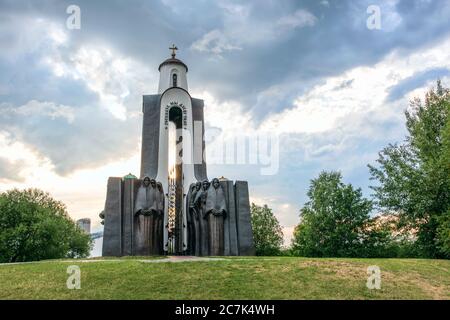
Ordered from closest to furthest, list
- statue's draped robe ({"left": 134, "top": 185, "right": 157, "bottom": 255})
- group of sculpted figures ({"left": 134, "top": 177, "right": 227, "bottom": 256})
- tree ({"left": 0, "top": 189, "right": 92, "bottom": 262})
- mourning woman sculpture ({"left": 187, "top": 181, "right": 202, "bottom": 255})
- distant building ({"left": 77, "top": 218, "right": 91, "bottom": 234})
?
statue's draped robe ({"left": 134, "top": 185, "right": 157, "bottom": 255}), group of sculpted figures ({"left": 134, "top": 177, "right": 227, "bottom": 256}), mourning woman sculpture ({"left": 187, "top": 181, "right": 202, "bottom": 255}), tree ({"left": 0, "top": 189, "right": 92, "bottom": 262}), distant building ({"left": 77, "top": 218, "right": 91, "bottom": 234})

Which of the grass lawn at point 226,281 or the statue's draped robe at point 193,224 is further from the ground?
the statue's draped robe at point 193,224

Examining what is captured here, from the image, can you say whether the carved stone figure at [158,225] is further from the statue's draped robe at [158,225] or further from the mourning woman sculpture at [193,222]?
the mourning woman sculpture at [193,222]

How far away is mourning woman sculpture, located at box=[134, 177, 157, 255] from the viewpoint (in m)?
15.1

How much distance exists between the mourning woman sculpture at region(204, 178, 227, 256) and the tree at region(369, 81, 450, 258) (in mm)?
10568

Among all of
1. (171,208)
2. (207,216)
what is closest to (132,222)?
(207,216)

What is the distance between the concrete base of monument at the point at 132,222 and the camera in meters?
15.1

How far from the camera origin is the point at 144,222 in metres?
15.2

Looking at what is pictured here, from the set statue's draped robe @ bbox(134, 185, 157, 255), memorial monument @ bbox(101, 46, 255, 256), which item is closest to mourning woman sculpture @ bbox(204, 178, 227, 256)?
memorial monument @ bbox(101, 46, 255, 256)

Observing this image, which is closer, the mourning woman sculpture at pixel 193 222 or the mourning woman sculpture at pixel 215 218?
the mourning woman sculpture at pixel 215 218

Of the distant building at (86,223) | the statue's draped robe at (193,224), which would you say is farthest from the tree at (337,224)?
the distant building at (86,223)

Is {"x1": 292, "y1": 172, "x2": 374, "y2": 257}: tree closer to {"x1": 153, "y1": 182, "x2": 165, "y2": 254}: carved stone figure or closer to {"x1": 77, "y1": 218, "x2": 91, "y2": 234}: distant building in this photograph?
{"x1": 153, "y1": 182, "x2": 165, "y2": 254}: carved stone figure

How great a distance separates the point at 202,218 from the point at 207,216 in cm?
34

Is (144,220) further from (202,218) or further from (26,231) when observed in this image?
(26,231)
